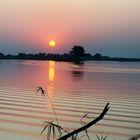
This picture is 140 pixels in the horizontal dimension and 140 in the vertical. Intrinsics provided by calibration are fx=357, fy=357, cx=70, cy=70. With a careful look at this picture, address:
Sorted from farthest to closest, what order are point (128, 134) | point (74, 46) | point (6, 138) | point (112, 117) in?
1. point (74, 46)
2. point (112, 117)
3. point (128, 134)
4. point (6, 138)

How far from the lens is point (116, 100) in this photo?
8.23 metres

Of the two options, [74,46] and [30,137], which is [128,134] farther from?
[74,46]

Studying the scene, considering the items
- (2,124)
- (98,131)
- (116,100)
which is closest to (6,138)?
(2,124)

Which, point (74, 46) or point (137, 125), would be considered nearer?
point (137, 125)

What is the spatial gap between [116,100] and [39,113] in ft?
8.93

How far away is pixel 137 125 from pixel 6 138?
6.87ft

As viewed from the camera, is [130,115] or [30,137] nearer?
[30,137]

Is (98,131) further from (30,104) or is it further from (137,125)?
(30,104)

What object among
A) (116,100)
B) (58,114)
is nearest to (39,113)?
(58,114)

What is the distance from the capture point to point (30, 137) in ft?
14.2

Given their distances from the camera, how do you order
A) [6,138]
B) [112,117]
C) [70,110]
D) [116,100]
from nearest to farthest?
[6,138], [112,117], [70,110], [116,100]

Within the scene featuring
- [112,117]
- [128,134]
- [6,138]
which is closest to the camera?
[6,138]

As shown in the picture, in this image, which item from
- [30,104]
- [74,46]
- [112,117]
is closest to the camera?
[112,117]

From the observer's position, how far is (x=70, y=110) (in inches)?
250
